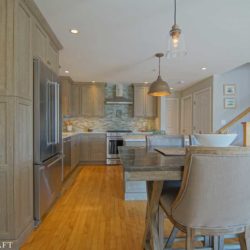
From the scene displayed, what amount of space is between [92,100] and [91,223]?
4.40m

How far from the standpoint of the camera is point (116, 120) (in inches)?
269

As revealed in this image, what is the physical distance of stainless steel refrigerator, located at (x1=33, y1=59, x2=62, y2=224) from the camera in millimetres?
2371

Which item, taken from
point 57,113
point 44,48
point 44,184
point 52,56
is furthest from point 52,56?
point 44,184

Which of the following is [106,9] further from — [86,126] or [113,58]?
[86,126]

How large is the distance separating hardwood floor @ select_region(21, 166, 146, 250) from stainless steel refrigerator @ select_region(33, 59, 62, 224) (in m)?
0.25

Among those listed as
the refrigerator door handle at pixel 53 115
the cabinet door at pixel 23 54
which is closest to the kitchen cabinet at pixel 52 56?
the refrigerator door handle at pixel 53 115

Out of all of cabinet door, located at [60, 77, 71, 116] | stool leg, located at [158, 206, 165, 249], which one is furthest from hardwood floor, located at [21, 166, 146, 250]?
cabinet door, located at [60, 77, 71, 116]

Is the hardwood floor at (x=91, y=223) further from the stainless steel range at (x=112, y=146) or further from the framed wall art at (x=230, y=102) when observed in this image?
the framed wall art at (x=230, y=102)

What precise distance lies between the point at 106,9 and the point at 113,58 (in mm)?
1672

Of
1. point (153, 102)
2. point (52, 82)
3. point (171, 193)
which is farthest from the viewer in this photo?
point (153, 102)

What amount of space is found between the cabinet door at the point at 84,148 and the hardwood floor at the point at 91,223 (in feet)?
7.34

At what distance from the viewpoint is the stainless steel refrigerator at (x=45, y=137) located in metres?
2.37

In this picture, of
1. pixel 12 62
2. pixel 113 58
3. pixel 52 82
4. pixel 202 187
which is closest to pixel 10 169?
pixel 12 62

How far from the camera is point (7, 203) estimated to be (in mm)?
1896
